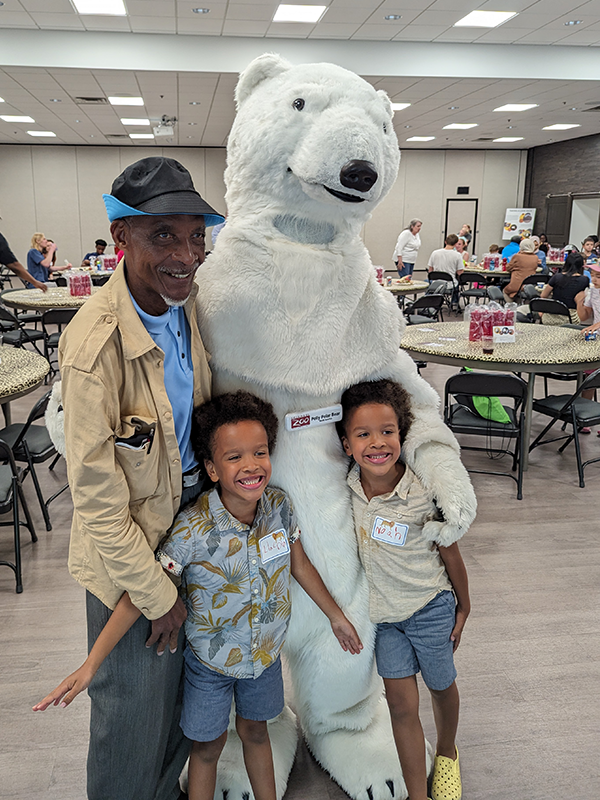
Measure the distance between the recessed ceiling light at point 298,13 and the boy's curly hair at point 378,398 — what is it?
6751 millimetres

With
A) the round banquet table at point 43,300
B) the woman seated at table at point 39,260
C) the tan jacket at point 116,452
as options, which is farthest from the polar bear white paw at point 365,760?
the woman seated at table at point 39,260

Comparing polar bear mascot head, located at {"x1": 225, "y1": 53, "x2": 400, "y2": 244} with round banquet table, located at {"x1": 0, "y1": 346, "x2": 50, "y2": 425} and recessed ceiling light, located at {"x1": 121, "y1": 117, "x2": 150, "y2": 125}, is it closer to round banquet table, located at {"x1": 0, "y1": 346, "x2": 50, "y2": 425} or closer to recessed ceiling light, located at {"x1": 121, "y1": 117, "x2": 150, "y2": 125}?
round banquet table, located at {"x1": 0, "y1": 346, "x2": 50, "y2": 425}

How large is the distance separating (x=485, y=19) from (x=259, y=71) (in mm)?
7482

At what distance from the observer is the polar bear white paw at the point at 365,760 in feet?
5.16

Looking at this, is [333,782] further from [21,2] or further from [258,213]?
[21,2]

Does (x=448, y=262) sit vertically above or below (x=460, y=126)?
below

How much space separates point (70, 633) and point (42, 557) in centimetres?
68

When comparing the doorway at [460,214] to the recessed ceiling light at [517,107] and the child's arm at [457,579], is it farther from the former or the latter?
the child's arm at [457,579]

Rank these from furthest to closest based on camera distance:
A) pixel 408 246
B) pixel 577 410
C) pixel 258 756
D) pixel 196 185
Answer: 1. pixel 196 185
2. pixel 408 246
3. pixel 577 410
4. pixel 258 756

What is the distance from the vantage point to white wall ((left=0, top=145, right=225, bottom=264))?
15641 millimetres

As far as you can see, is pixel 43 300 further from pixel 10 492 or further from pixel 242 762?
pixel 242 762

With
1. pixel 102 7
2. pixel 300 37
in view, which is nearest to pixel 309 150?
pixel 102 7

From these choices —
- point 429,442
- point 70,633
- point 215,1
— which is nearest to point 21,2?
point 215,1

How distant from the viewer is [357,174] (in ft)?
4.03
